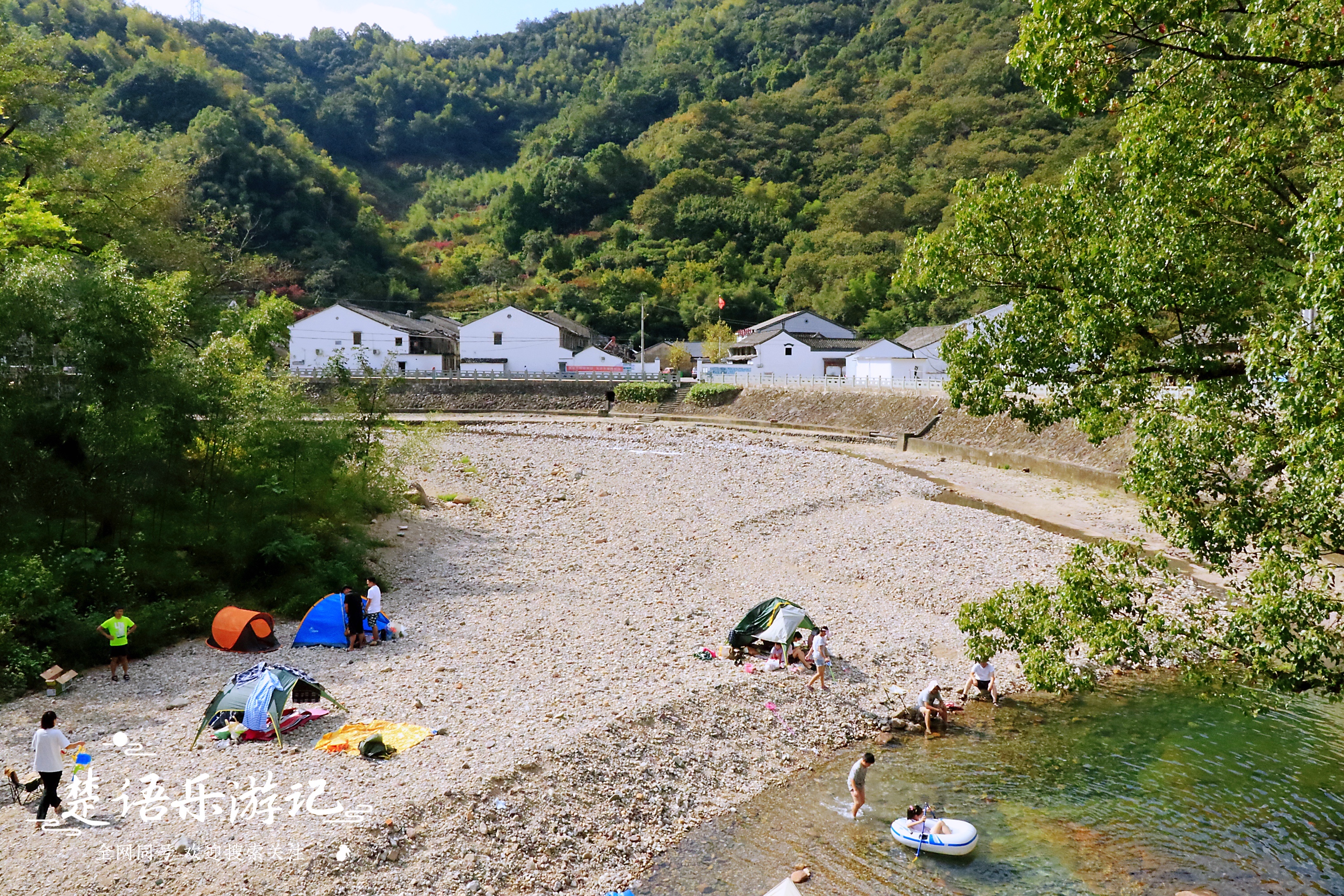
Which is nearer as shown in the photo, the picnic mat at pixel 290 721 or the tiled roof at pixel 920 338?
the picnic mat at pixel 290 721

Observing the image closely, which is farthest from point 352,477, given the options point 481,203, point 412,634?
point 481,203

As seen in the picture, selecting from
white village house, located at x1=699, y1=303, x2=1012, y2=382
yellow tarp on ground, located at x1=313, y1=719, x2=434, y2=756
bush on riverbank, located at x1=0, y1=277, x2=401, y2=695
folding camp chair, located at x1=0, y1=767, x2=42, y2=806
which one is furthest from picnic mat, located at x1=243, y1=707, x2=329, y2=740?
white village house, located at x1=699, y1=303, x2=1012, y2=382

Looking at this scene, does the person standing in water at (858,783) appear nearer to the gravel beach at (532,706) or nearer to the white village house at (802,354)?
the gravel beach at (532,706)

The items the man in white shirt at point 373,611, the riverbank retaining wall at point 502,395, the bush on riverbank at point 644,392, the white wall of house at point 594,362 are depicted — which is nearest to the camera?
the man in white shirt at point 373,611

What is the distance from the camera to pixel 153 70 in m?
104

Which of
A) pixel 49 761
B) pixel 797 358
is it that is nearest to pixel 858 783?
pixel 49 761

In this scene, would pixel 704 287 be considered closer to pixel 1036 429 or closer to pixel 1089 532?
pixel 1089 532

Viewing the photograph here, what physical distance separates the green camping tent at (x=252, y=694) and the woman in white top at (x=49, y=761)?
173 centimetres

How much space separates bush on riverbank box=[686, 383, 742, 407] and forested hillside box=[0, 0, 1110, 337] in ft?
62.7

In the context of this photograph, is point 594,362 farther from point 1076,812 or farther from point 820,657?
point 1076,812

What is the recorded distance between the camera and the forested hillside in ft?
293

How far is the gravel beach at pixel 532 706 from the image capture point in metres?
8.38

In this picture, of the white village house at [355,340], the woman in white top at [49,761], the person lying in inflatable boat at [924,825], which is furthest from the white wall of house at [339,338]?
the person lying in inflatable boat at [924,825]

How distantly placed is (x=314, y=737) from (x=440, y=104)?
173445 mm
